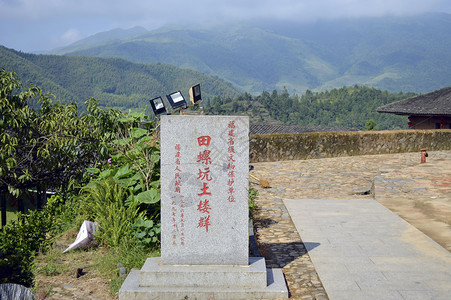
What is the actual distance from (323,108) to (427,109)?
7516cm

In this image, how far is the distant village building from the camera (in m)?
26.5

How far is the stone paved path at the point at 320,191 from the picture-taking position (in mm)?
5919

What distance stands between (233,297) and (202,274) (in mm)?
397

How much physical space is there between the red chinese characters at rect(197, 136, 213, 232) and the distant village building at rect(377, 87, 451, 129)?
23718mm

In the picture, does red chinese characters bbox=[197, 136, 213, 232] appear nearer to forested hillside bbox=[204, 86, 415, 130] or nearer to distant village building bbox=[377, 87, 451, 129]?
distant village building bbox=[377, 87, 451, 129]

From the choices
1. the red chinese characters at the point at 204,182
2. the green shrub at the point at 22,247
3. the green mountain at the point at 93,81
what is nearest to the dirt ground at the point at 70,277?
the green shrub at the point at 22,247

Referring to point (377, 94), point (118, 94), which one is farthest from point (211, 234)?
point (118, 94)

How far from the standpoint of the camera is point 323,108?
101250 mm

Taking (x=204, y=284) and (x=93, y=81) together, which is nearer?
(x=204, y=284)

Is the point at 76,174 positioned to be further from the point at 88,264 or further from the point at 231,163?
the point at 231,163

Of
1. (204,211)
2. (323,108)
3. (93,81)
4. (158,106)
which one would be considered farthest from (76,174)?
(93,81)

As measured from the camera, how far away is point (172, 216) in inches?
202

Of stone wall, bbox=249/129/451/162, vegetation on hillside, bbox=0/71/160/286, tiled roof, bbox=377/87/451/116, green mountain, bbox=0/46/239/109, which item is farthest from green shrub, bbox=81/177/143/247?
green mountain, bbox=0/46/239/109

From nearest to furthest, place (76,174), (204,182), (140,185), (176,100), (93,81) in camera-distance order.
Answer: (204,182) < (140,185) < (176,100) < (76,174) < (93,81)
